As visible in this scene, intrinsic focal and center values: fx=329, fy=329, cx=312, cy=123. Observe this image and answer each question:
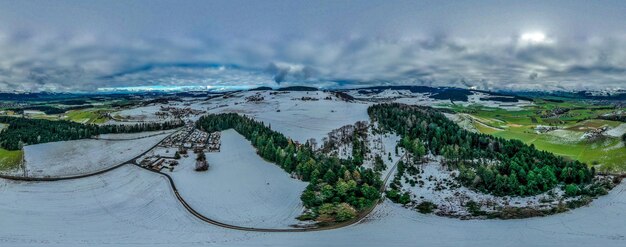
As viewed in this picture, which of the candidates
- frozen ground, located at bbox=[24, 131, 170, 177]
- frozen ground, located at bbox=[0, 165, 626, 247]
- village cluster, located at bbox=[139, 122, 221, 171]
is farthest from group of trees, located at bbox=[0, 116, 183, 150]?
frozen ground, located at bbox=[0, 165, 626, 247]

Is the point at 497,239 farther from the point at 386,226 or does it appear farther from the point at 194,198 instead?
the point at 194,198

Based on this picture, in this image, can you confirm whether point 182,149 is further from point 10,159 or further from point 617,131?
point 617,131

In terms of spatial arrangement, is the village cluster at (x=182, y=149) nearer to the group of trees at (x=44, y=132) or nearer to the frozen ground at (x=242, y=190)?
the frozen ground at (x=242, y=190)

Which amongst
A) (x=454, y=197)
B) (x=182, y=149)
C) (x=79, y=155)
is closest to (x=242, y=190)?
(x=454, y=197)

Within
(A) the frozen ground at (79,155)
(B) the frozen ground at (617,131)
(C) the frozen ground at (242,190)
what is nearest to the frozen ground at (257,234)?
(C) the frozen ground at (242,190)

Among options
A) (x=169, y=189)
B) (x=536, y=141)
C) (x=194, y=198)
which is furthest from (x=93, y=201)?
(x=536, y=141)

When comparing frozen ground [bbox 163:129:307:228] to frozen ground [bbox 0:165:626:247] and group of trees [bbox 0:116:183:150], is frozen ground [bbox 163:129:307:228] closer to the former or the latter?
frozen ground [bbox 0:165:626:247]
